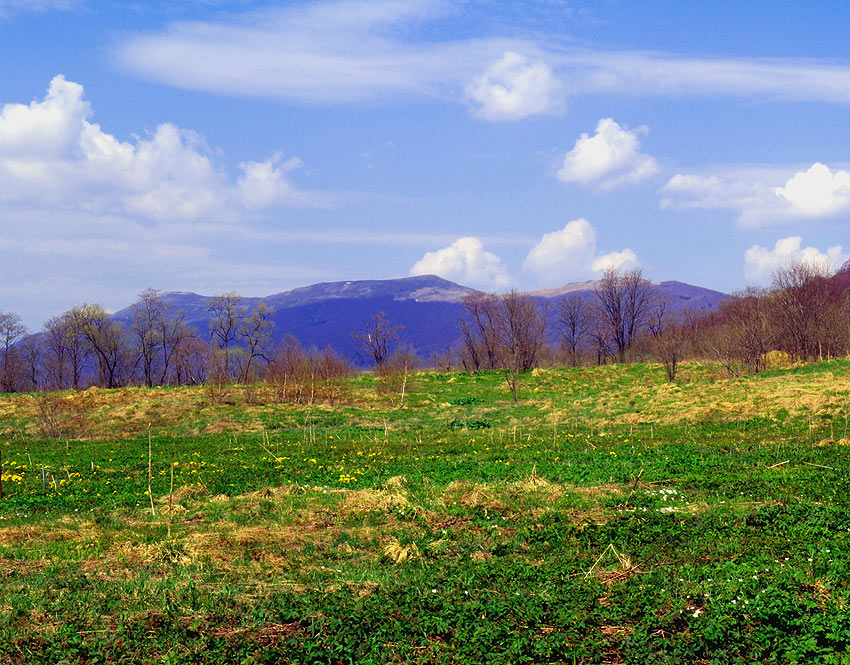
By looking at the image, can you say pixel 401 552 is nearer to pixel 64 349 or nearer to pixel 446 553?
pixel 446 553

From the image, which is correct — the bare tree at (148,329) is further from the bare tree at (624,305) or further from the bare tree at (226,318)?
the bare tree at (624,305)

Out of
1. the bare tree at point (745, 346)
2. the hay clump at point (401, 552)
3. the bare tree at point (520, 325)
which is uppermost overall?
the bare tree at point (520, 325)

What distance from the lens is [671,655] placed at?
5836 millimetres

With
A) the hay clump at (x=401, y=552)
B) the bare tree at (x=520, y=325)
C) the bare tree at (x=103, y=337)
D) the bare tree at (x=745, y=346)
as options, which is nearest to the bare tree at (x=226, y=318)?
the bare tree at (x=103, y=337)

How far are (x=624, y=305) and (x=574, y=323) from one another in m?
9.69

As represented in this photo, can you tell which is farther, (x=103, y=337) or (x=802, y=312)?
(x=103, y=337)

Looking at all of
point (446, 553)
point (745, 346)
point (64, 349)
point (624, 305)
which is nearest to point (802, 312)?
point (745, 346)

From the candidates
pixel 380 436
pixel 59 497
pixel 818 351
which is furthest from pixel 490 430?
pixel 818 351

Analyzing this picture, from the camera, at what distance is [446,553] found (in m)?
9.26

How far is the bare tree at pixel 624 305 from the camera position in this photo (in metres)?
95.6

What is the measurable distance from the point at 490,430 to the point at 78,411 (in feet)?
76.6

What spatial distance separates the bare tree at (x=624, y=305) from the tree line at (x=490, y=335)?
6.1 inches

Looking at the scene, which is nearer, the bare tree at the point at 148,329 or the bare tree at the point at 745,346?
the bare tree at the point at 745,346

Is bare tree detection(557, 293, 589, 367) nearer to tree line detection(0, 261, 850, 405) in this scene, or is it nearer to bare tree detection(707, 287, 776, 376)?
tree line detection(0, 261, 850, 405)
